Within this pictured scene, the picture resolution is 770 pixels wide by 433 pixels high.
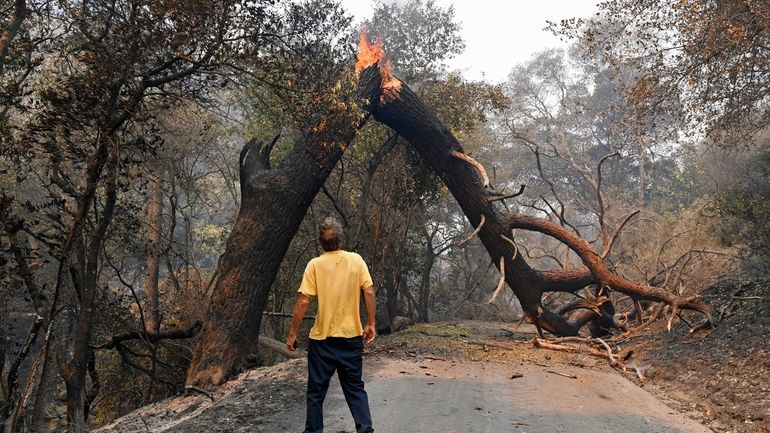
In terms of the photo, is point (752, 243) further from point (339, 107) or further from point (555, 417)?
point (339, 107)

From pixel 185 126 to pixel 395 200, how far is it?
27.8 ft

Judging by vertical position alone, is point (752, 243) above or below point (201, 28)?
below

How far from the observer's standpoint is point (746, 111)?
31.5 ft

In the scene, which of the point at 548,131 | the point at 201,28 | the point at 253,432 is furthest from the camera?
the point at 548,131

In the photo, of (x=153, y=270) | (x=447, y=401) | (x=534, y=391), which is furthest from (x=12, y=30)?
(x=153, y=270)

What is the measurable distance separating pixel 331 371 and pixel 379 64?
7.51 m

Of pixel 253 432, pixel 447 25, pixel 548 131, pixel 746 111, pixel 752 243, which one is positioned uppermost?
pixel 548 131

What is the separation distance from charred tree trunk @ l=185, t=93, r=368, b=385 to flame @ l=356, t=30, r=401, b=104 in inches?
77.2

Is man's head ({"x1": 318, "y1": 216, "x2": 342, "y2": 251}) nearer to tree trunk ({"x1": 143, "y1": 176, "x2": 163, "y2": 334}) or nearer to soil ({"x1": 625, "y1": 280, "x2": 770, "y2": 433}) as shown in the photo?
soil ({"x1": 625, "y1": 280, "x2": 770, "y2": 433})

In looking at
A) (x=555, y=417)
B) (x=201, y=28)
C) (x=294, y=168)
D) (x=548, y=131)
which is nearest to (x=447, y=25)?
(x=294, y=168)

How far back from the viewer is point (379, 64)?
1022 centimetres

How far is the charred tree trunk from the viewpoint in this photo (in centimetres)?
707

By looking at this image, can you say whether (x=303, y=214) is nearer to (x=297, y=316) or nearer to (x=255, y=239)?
(x=255, y=239)

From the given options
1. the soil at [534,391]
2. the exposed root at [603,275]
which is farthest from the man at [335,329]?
the exposed root at [603,275]
